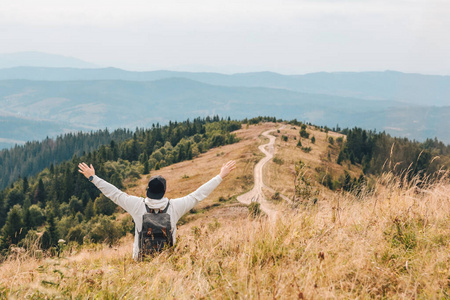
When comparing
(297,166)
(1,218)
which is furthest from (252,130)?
(297,166)

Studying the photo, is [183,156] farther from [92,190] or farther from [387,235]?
[387,235]

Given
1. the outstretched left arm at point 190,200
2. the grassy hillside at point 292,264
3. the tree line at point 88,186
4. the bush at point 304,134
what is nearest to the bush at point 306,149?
the bush at point 304,134

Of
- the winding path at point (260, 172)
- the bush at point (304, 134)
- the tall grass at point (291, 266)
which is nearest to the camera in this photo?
the tall grass at point (291, 266)

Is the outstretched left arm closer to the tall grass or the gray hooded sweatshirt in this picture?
the gray hooded sweatshirt

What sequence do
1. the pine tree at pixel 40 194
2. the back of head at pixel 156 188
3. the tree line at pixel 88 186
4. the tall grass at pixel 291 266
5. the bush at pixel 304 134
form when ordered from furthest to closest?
1. the pine tree at pixel 40 194
2. the bush at pixel 304 134
3. the tree line at pixel 88 186
4. the back of head at pixel 156 188
5. the tall grass at pixel 291 266

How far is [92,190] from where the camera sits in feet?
323

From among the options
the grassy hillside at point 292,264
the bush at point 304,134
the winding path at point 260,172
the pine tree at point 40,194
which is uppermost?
the grassy hillside at point 292,264

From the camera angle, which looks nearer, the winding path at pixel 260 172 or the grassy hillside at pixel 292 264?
the grassy hillside at pixel 292 264

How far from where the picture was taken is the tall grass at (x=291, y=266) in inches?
172

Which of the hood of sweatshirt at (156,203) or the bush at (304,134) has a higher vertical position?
the hood of sweatshirt at (156,203)

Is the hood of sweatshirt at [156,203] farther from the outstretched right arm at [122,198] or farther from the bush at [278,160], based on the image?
the bush at [278,160]

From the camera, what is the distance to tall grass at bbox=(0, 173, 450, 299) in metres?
4.37

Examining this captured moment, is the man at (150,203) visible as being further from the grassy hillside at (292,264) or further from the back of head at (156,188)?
the grassy hillside at (292,264)

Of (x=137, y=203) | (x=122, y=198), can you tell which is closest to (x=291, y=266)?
(x=137, y=203)
